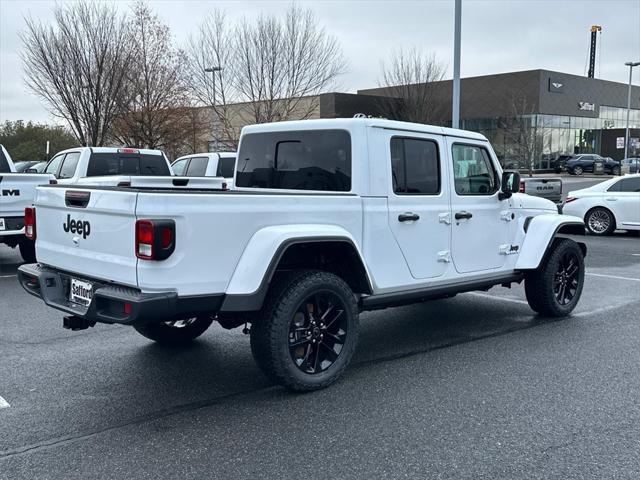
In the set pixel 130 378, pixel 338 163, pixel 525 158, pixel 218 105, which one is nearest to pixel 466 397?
pixel 338 163

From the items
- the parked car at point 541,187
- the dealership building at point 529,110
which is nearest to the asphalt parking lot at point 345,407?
the parked car at point 541,187

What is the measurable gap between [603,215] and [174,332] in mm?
12337

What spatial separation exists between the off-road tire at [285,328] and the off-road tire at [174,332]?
1.37 meters

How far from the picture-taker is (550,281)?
6863 millimetres

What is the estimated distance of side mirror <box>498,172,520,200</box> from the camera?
6254 millimetres

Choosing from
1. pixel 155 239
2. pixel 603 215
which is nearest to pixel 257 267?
pixel 155 239

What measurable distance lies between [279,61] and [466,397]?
23.1 meters

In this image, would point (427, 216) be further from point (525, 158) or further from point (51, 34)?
point (525, 158)

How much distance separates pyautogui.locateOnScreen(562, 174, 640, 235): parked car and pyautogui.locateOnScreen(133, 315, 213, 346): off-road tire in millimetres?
11960

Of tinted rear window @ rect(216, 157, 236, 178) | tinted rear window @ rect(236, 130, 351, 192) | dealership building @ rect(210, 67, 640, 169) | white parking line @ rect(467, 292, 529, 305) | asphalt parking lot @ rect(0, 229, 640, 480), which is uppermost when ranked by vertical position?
dealership building @ rect(210, 67, 640, 169)

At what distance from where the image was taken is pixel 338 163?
206 inches

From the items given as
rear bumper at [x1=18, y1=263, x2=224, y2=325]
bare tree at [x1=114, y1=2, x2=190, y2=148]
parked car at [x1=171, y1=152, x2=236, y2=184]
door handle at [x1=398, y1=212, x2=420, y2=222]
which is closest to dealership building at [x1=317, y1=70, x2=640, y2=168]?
bare tree at [x1=114, y1=2, x2=190, y2=148]

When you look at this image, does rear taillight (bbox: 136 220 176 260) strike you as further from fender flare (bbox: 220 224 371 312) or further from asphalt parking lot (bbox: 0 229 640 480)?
asphalt parking lot (bbox: 0 229 640 480)

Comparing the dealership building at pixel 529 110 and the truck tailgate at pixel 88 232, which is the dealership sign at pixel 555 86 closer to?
the dealership building at pixel 529 110
